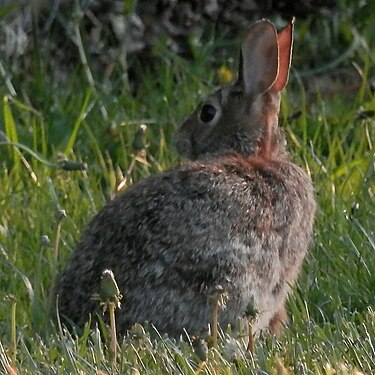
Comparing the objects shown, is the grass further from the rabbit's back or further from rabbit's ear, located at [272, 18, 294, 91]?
rabbit's ear, located at [272, 18, 294, 91]

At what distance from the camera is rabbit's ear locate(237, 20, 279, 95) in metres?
5.06

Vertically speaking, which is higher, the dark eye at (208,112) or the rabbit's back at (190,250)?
the dark eye at (208,112)

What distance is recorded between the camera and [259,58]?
5086mm

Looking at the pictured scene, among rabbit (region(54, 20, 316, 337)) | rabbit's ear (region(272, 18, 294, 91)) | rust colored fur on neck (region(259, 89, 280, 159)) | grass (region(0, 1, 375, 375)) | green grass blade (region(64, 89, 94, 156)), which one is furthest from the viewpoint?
green grass blade (region(64, 89, 94, 156))

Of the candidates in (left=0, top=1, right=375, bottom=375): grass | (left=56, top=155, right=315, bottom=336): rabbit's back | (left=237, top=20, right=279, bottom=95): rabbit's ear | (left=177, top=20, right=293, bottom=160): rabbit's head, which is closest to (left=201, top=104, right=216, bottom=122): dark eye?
(left=177, top=20, right=293, bottom=160): rabbit's head

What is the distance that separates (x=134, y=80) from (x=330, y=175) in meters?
2.23

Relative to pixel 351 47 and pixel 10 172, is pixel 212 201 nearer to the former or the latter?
pixel 10 172

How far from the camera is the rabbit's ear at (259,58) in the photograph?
199 inches

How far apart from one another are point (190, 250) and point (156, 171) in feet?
5.17

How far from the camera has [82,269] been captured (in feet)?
14.0

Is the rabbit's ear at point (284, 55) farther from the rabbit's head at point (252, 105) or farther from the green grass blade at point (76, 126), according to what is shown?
the green grass blade at point (76, 126)

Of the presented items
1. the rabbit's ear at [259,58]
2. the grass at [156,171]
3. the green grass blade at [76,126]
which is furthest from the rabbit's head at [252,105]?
the green grass blade at [76,126]

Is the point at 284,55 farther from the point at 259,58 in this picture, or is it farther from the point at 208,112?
the point at 208,112

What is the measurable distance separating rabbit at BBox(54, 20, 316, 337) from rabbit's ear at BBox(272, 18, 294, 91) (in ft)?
1.83
